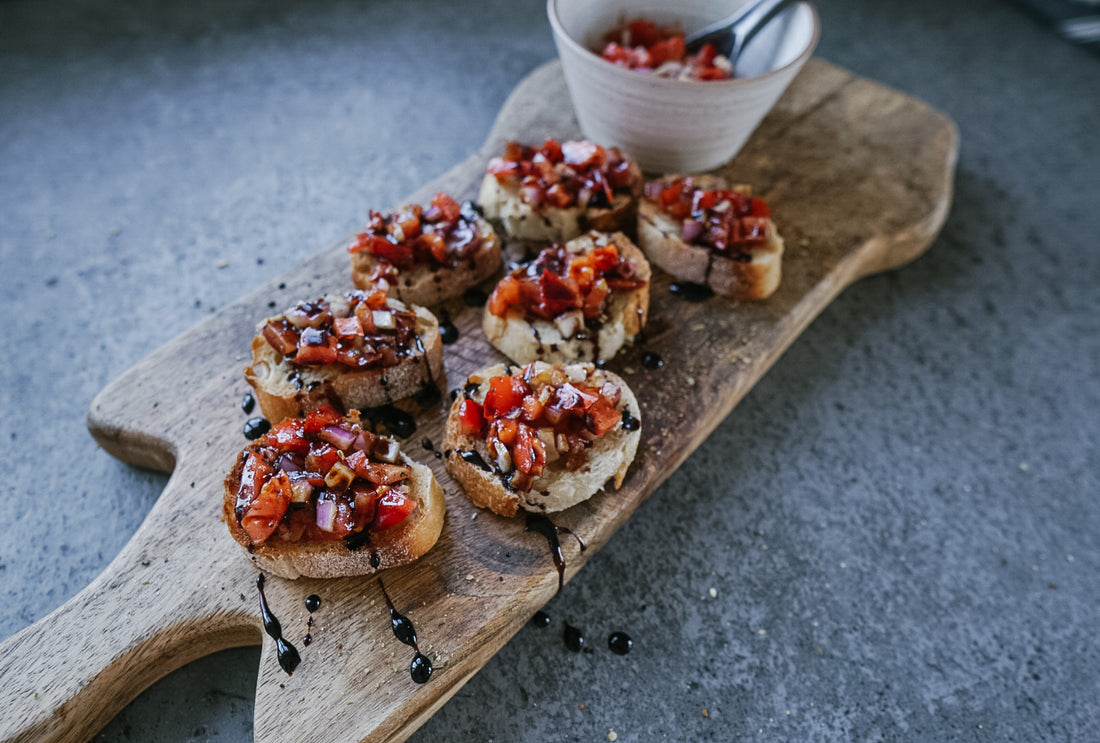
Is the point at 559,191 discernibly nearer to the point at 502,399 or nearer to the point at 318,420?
the point at 502,399

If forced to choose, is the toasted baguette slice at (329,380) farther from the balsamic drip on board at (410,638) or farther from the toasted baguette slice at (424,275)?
the balsamic drip on board at (410,638)

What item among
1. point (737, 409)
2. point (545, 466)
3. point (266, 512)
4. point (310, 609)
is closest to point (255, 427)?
point (266, 512)

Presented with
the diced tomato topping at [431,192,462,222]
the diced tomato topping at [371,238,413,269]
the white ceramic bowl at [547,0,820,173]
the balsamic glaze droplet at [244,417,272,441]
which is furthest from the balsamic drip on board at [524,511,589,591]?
the white ceramic bowl at [547,0,820,173]

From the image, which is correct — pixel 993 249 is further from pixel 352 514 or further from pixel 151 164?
pixel 151 164

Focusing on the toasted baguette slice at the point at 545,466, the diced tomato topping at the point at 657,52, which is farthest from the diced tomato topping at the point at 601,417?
the diced tomato topping at the point at 657,52

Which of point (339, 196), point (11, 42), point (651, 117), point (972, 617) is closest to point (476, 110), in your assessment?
point (339, 196)
